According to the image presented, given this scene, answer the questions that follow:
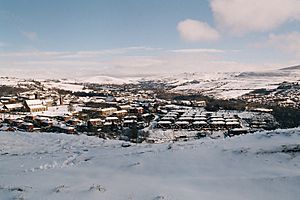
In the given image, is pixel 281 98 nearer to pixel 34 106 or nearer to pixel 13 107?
pixel 34 106

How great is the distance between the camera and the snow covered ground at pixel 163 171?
1138cm

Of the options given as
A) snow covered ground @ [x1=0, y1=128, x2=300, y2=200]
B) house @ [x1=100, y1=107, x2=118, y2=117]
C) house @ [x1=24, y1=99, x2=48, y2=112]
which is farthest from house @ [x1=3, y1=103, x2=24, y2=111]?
snow covered ground @ [x1=0, y1=128, x2=300, y2=200]

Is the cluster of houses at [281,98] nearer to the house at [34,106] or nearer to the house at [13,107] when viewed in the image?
the house at [34,106]

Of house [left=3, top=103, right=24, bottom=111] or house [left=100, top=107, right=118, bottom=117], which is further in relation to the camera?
house [left=3, top=103, right=24, bottom=111]

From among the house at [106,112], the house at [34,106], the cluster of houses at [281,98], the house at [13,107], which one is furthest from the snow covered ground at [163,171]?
the cluster of houses at [281,98]

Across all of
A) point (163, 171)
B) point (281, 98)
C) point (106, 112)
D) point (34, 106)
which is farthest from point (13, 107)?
point (281, 98)

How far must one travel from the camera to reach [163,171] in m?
14.6

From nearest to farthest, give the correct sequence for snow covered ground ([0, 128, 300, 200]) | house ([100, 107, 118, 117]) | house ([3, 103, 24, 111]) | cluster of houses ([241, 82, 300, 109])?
snow covered ground ([0, 128, 300, 200]) < house ([100, 107, 118, 117]) < house ([3, 103, 24, 111]) < cluster of houses ([241, 82, 300, 109])

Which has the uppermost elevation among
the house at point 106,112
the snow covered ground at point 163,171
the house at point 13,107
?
the snow covered ground at point 163,171

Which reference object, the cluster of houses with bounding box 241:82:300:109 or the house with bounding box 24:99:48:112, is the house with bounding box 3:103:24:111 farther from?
the cluster of houses with bounding box 241:82:300:109

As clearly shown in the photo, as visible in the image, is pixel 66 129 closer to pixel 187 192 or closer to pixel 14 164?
pixel 14 164

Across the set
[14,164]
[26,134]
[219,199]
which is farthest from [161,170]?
[26,134]

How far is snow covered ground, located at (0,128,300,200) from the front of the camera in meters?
11.4

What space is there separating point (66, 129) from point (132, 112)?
20.0 metres
